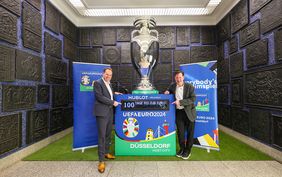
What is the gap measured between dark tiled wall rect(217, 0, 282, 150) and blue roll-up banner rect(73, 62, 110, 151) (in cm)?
302

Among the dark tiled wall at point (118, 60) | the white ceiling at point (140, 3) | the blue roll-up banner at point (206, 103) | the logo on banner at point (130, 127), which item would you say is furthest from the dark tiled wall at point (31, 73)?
the blue roll-up banner at point (206, 103)

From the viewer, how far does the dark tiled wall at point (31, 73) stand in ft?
7.98

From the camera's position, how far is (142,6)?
4098 millimetres

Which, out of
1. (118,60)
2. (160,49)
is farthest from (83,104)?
(160,49)

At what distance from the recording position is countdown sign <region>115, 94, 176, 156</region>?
2715 mm

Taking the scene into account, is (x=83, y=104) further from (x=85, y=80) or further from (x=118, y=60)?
(x=118, y=60)

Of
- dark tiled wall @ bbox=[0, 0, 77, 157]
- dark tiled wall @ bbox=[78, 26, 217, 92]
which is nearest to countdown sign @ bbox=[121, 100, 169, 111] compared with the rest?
dark tiled wall @ bbox=[0, 0, 77, 157]

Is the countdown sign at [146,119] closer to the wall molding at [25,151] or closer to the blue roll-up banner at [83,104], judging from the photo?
the blue roll-up banner at [83,104]

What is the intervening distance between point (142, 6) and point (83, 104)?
9.16 ft

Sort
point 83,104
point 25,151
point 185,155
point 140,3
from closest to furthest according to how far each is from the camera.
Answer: point 185,155
point 25,151
point 83,104
point 140,3

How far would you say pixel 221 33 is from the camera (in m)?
4.57

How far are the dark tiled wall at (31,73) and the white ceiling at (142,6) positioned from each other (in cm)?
32

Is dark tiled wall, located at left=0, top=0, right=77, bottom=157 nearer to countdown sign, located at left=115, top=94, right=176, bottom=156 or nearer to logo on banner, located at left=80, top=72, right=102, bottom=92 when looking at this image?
logo on banner, located at left=80, top=72, right=102, bottom=92

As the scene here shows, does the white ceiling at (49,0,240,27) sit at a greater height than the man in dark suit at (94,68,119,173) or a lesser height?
greater
